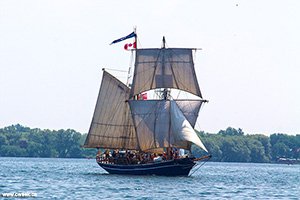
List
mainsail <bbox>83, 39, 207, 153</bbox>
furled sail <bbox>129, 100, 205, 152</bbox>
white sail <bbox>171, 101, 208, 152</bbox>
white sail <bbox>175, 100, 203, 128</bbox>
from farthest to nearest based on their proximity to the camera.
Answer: white sail <bbox>175, 100, 203, 128</bbox> → mainsail <bbox>83, 39, 207, 153</bbox> → furled sail <bbox>129, 100, 205, 152</bbox> → white sail <bbox>171, 101, 208, 152</bbox>

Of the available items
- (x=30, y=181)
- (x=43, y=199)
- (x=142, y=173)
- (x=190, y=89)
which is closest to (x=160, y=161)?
(x=142, y=173)

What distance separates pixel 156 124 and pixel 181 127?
454 centimetres

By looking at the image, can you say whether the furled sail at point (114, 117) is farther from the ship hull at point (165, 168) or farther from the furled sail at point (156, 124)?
the ship hull at point (165, 168)

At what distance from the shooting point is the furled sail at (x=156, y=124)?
241ft

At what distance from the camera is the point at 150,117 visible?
75750 mm

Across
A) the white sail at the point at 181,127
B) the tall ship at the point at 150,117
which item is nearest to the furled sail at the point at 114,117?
the tall ship at the point at 150,117

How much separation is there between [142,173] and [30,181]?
1507 centimetres

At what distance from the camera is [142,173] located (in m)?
72.9

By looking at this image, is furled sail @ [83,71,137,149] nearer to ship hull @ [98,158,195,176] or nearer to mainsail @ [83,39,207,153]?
mainsail @ [83,39,207,153]

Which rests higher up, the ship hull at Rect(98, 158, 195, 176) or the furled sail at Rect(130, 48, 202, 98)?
the furled sail at Rect(130, 48, 202, 98)

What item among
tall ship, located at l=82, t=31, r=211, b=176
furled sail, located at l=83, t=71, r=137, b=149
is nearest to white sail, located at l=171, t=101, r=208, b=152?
tall ship, located at l=82, t=31, r=211, b=176

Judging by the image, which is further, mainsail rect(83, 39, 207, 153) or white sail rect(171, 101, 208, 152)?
mainsail rect(83, 39, 207, 153)

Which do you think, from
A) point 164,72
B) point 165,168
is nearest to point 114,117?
point 164,72

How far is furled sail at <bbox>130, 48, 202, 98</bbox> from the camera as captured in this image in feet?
250
